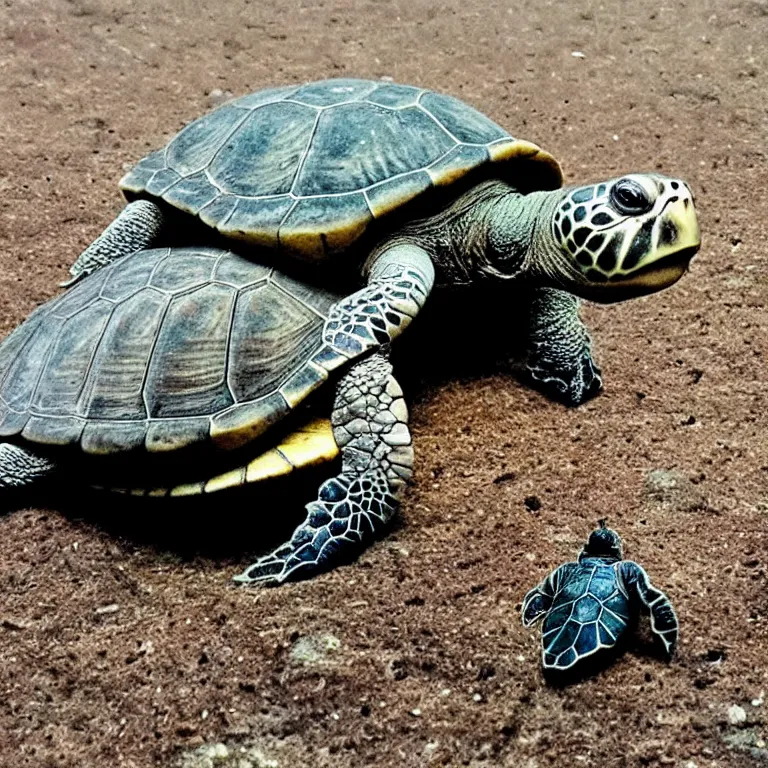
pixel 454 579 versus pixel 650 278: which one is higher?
pixel 650 278

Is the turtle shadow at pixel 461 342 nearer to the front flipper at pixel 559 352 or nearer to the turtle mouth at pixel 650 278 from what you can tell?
the front flipper at pixel 559 352

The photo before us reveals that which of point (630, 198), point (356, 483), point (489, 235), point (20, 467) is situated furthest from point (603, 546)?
point (20, 467)

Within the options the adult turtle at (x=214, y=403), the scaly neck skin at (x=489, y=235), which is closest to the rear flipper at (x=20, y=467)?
the adult turtle at (x=214, y=403)

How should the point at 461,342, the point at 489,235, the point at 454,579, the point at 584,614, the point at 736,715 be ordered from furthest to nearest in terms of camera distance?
the point at 461,342 < the point at 489,235 < the point at 454,579 < the point at 584,614 < the point at 736,715

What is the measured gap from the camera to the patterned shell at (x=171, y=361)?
3.03 m

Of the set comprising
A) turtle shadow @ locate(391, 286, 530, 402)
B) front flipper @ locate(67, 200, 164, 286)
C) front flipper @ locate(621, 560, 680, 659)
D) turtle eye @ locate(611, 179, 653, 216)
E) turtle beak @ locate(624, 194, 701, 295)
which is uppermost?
turtle eye @ locate(611, 179, 653, 216)

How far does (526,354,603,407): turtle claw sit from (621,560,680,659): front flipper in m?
1.18

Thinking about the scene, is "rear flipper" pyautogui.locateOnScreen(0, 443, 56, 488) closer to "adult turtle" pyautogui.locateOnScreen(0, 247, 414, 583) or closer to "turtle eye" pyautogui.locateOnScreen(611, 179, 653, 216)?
"adult turtle" pyautogui.locateOnScreen(0, 247, 414, 583)

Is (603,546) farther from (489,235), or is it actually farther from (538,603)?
(489,235)

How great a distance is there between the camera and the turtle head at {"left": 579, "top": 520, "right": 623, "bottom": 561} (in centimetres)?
256

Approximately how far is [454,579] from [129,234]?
232 cm

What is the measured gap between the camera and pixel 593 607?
7.77 feet

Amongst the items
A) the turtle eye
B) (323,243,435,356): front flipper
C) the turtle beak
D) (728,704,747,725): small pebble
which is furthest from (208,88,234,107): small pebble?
(728,704,747,725): small pebble

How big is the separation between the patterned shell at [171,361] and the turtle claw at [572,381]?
0.96 meters
